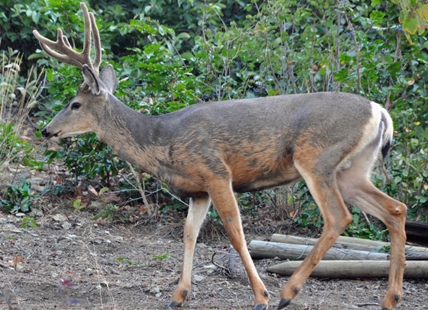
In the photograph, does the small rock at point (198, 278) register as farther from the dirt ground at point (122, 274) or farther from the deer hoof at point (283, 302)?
the deer hoof at point (283, 302)

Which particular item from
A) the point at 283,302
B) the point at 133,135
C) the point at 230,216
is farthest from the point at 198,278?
the point at 133,135

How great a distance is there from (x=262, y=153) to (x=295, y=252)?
59.0 inches

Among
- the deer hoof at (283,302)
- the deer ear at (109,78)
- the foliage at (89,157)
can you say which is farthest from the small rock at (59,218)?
the deer hoof at (283,302)

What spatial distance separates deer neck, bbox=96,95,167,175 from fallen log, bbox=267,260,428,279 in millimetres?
1792

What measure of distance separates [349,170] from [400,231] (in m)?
0.66

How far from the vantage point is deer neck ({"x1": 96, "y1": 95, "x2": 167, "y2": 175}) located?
659 cm

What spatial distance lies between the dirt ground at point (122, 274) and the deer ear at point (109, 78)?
158cm

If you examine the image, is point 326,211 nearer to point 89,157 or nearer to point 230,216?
point 230,216

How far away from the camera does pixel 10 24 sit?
12867 millimetres

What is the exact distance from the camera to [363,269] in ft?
22.9

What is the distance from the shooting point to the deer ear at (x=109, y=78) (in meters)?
7.23

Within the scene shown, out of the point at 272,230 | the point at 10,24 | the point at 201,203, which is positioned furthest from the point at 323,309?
the point at 10,24

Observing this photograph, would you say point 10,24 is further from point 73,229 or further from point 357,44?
→ point 357,44

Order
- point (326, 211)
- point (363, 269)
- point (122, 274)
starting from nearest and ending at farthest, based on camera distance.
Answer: point (326, 211) → point (363, 269) → point (122, 274)
